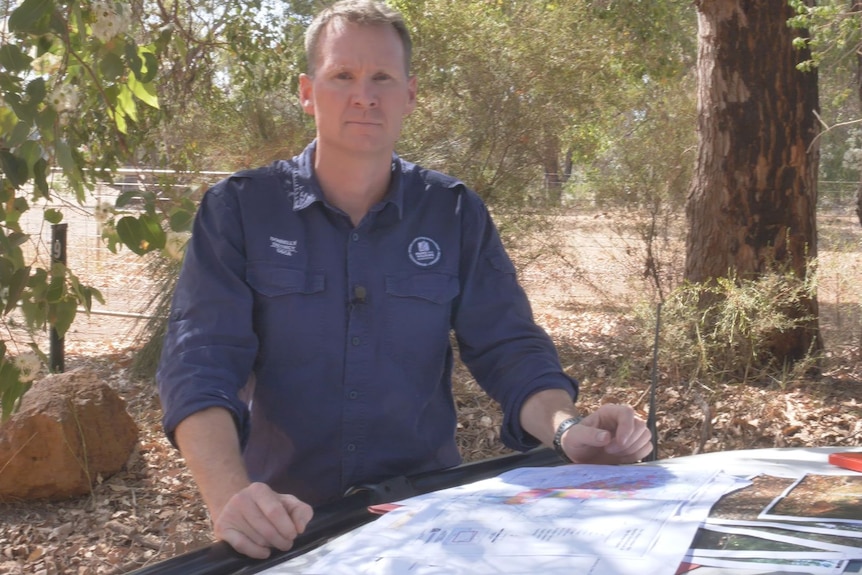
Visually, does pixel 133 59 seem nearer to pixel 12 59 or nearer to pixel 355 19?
pixel 12 59

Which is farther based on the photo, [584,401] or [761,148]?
[761,148]

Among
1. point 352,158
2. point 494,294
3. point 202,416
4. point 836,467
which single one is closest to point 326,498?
point 202,416

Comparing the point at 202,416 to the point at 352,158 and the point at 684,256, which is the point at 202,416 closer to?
the point at 352,158

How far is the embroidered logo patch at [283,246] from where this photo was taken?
7.80 ft

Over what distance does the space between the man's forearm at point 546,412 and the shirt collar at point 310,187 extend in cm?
56

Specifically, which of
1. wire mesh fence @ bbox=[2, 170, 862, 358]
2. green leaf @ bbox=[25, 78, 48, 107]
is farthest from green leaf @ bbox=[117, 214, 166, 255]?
wire mesh fence @ bbox=[2, 170, 862, 358]

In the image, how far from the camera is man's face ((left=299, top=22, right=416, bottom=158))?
2439 millimetres

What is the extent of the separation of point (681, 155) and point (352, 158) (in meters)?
6.61

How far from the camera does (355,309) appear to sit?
2.40 m

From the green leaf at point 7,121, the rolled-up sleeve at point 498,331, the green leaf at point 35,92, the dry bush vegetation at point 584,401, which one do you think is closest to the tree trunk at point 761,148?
the dry bush vegetation at point 584,401

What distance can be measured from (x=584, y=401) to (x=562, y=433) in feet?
15.4

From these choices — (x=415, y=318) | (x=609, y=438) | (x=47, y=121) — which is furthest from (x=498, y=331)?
(x=47, y=121)

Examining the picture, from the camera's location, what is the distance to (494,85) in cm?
791

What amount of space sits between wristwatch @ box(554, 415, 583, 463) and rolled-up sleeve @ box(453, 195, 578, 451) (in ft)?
0.48
